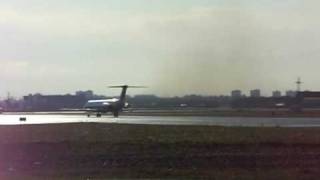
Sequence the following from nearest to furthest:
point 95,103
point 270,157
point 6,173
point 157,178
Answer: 1. point 157,178
2. point 6,173
3. point 270,157
4. point 95,103

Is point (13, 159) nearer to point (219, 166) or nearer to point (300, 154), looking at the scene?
point (219, 166)

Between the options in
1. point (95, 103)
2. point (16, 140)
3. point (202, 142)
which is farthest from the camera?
point (95, 103)

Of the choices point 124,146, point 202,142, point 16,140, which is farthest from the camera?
point 16,140

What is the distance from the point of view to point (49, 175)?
2872 centimetres

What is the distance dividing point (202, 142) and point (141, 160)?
9380 mm

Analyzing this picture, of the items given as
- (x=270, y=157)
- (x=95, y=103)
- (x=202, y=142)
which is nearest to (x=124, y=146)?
(x=202, y=142)

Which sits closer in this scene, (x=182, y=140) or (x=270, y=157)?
(x=270, y=157)

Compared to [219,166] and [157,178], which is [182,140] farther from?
[157,178]

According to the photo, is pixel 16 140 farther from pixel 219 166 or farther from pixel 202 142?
pixel 219 166

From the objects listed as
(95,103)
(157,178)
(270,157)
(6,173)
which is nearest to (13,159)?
(6,173)

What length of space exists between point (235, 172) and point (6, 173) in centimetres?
923

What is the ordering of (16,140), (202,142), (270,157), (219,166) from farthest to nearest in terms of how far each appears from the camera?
(16,140) < (202,142) < (270,157) < (219,166)

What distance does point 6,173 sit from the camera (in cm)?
2898

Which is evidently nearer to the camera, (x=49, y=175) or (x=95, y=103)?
(x=49, y=175)
